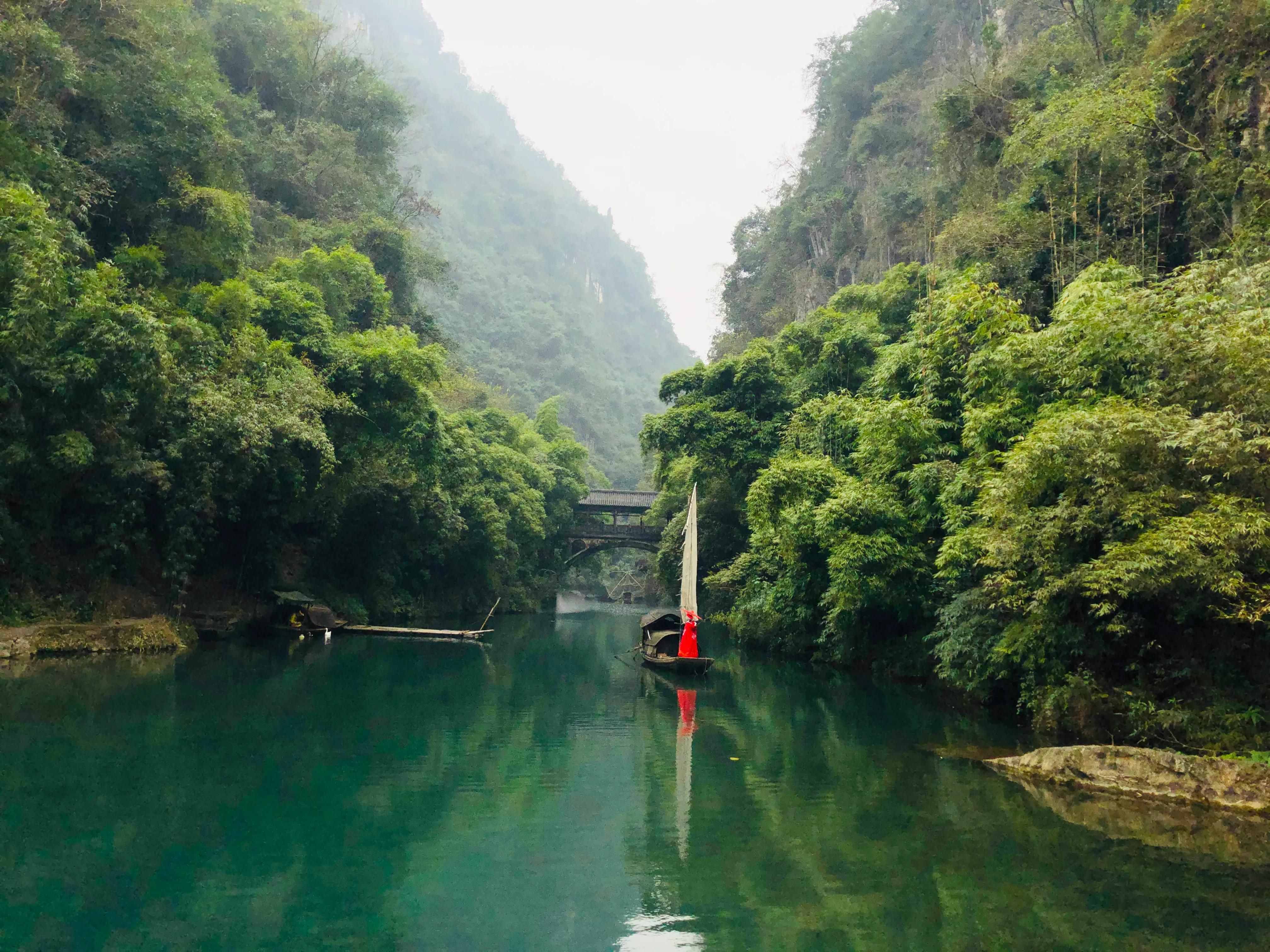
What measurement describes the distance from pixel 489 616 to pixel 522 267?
81.4 metres

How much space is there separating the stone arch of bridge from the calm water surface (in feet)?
104

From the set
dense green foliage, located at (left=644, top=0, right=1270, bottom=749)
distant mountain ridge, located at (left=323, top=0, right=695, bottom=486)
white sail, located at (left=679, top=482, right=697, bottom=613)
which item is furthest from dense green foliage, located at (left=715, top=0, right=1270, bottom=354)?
distant mountain ridge, located at (left=323, top=0, right=695, bottom=486)

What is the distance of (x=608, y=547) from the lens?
48156 millimetres

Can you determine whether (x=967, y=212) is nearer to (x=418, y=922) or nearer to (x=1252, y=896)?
(x=1252, y=896)

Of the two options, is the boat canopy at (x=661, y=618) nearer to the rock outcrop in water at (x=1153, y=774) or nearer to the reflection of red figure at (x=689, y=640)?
the reflection of red figure at (x=689, y=640)


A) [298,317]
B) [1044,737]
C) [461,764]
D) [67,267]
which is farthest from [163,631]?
[1044,737]

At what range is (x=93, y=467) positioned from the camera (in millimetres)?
17703

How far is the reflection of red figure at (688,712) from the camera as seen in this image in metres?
13.6

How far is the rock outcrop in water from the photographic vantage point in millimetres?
8656

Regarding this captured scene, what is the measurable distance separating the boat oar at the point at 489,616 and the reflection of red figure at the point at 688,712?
1134 centimetres

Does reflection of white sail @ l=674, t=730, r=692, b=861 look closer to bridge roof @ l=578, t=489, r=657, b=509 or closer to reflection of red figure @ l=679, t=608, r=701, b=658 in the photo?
reflection of red figure @ l=679, t=608, r=701, b=658

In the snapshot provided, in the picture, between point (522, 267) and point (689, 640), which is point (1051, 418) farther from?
point (522, 267)

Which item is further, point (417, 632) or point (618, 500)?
point (618, 500)

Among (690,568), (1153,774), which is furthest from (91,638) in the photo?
(1153,774)
